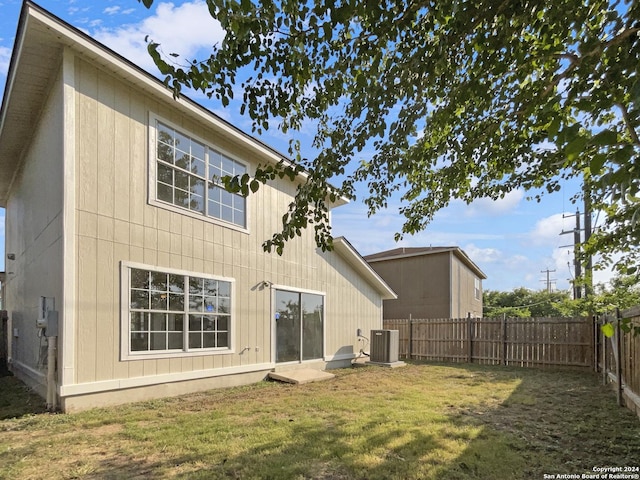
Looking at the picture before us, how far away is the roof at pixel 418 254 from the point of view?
68.2 feet

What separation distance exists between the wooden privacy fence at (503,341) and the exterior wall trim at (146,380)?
787 centimetres

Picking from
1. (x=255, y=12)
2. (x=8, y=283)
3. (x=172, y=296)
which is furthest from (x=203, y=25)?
(x=8, y=283)

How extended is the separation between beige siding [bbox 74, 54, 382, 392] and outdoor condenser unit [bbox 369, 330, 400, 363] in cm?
424

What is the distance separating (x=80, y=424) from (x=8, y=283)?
9.75m

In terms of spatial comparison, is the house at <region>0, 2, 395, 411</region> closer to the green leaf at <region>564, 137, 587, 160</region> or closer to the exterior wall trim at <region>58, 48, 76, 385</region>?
the exterior wall trim at <region>58, 48, 76, 385</region>

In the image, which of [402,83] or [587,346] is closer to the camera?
[402,83]

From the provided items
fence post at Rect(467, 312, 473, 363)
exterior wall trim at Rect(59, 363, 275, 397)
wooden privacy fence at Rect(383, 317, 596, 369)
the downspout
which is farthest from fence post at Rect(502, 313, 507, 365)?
the downspout

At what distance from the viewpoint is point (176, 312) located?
749 centimetres

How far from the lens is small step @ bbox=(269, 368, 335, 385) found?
9.09 meters

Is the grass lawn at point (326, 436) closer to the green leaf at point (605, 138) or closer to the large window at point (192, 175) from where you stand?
the green leaf at point (605, 138)

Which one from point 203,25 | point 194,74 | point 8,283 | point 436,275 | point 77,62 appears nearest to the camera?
point 194,74

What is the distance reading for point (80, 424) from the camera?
5.34 metres

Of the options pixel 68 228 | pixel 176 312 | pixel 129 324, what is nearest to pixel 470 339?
pixel 176 312

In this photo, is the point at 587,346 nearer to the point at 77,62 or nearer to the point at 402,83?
the point at 402,83
